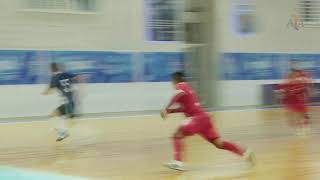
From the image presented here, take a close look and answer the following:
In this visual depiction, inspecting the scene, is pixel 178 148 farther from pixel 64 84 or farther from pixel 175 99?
pixel 64 84

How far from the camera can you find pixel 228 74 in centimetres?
1794

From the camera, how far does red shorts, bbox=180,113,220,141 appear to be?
8.16m

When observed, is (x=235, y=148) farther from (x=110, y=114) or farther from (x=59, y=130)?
(x=110, y=114)

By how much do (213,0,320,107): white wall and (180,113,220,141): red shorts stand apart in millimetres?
9573

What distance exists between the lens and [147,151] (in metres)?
10.4

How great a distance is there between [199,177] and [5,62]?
7.75 meters

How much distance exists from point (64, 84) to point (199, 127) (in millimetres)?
4318

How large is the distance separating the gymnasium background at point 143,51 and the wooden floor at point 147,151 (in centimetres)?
119

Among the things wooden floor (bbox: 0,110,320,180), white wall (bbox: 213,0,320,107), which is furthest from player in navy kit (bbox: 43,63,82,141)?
white wall (bbox: 213,0,320,107)

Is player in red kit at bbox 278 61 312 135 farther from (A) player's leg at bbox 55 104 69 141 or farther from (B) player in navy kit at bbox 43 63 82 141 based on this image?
(A) player's leg at bbox 55 104 69 141

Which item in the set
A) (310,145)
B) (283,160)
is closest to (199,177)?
(283,160)

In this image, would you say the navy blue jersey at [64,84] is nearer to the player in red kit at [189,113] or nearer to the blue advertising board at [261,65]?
the player in red kit at [189,113]

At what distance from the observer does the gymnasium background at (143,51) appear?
14594mm

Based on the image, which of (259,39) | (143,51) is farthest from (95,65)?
(259,39)
